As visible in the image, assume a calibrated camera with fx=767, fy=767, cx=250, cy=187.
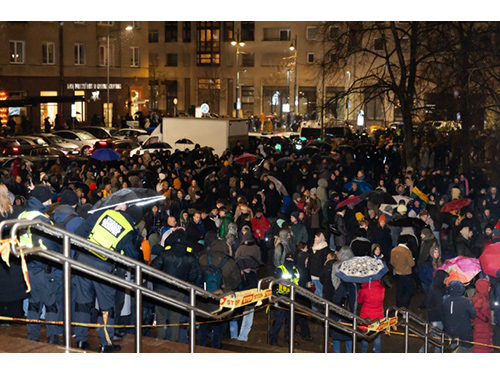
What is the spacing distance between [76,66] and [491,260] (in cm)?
4945

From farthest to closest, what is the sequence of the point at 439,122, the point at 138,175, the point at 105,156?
the point at 439,122 < the point at 105,156 < the point at 138,175

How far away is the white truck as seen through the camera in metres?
32.1

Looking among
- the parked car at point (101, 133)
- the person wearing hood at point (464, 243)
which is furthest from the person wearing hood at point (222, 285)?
the parked car at point (101, 133)

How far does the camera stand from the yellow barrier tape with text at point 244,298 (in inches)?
262

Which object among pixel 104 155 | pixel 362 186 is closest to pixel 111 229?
pixel 362 186

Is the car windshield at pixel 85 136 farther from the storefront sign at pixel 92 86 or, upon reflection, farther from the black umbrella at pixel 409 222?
the black umbrella at pixel 409 222

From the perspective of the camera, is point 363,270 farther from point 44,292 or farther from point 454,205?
point 454,205

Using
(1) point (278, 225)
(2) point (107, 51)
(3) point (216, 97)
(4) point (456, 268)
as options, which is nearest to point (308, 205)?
(1) point (278, 225)

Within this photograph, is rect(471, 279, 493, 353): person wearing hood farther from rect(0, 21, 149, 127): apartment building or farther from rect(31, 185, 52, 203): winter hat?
rect(0, 21, 149, 127): apartment building

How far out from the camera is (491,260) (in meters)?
10.6

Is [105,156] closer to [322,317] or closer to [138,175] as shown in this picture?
[138,175]

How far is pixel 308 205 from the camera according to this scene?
15.8 meters

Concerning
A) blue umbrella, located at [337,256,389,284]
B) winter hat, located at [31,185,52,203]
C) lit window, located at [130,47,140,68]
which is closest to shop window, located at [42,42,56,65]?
lit window, located at [130,47,140,68]

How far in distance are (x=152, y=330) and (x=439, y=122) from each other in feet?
76.9
